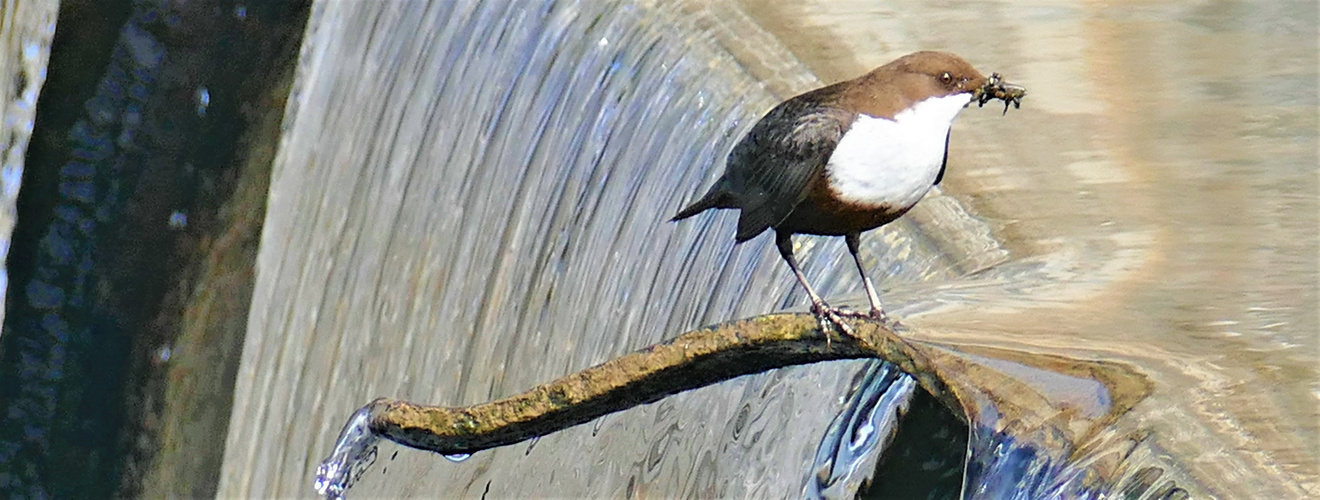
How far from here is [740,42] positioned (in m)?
2.83

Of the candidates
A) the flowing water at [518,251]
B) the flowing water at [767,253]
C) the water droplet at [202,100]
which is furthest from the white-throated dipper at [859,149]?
the water droplet at [202,100]

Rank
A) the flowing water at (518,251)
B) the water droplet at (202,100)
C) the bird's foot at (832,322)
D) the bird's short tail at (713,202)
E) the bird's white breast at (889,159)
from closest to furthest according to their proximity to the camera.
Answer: the bird's foot at (832,322) → the bird's white breast at (889,159) → the bird's short tail at (713,202) → the flowing water at (518,251) → the water droplet at (202,100)

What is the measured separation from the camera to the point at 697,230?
2557 millimetres

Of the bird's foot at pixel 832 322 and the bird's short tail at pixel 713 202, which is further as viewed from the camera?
the bird's short tail at pixel 713 202

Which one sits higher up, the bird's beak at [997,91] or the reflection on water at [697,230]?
the bird's beak at [997,91]

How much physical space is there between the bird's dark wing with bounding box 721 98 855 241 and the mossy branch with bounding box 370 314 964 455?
0.20 metres

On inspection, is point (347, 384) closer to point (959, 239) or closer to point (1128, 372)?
point (959, 239)

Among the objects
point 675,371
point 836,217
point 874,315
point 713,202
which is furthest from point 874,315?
point 713,202

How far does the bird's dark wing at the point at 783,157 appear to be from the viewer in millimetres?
1644

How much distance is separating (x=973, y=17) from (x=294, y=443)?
5.82ft

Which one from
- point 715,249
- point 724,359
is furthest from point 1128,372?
point 715,249

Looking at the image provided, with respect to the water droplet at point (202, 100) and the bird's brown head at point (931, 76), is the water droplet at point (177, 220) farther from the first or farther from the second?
the bird's brown head at point (931, 76)

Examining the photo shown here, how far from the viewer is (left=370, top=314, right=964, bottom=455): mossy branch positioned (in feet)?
4.82

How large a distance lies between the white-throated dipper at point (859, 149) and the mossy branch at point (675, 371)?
74mm
